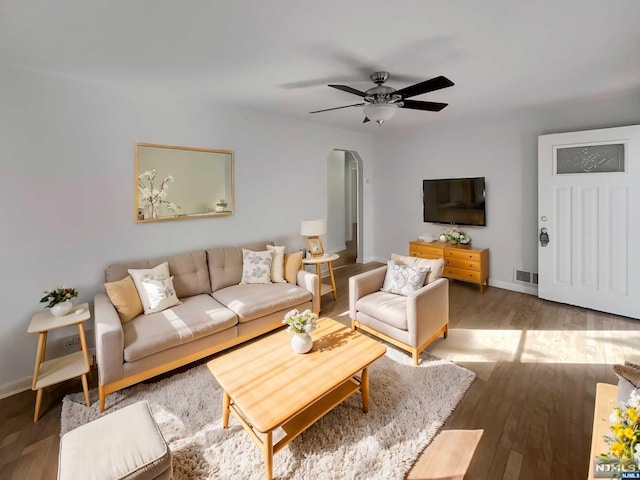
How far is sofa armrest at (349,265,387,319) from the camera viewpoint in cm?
328

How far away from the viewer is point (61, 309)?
2.51 meters

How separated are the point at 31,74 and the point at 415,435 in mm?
3986

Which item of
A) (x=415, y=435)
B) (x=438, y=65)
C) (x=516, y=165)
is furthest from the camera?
(x=516, y=165)

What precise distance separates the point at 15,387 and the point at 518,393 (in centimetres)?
399

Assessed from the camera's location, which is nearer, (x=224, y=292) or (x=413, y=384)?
(x=413, y=384)

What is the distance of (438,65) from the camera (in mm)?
2713

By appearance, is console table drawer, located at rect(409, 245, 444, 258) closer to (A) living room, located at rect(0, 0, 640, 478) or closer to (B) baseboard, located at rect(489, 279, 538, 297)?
(A) living room, located at rect(0, 0, 640, 478)

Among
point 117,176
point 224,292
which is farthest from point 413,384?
point 117,176

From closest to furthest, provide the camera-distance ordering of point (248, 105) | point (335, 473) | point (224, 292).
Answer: point (335, 473), point (224, 292), point (248, 105)

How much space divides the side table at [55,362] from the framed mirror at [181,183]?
116cm

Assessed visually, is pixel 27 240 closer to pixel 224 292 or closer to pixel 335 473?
pixel 224 292

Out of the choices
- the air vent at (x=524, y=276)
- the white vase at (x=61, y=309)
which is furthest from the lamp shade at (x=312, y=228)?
the air vent at (x=524, y=276)

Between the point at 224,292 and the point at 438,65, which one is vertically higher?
the point at 438,65

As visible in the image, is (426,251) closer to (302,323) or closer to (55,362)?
(302,323)
